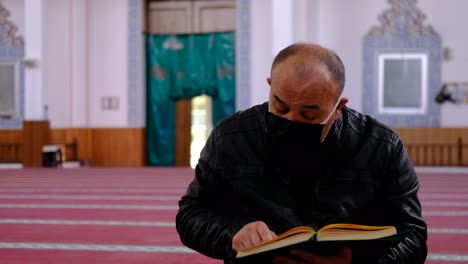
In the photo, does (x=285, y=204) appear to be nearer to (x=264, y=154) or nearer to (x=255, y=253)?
(x=264, y=154)

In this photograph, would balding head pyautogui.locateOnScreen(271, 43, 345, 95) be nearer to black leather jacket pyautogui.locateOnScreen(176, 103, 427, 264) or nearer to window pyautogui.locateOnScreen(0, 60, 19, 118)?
black leather jacket pyautogui.locateOnScreen(176, 103, 427, 264)

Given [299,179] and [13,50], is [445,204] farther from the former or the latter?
[13,50]

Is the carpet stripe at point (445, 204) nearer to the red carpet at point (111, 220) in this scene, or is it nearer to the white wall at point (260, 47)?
the red carpet at point (111, 220)

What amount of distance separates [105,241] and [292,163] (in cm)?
190

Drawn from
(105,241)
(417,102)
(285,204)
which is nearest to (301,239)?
(285,204)

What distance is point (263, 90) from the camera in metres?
9.39

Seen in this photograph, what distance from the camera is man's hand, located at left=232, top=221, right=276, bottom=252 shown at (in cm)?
128

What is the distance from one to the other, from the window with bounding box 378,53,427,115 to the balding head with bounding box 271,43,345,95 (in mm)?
7982

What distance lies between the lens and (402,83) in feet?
29.6

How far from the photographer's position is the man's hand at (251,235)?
1283mm

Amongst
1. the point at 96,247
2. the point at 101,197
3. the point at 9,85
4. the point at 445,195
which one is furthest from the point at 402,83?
the point at 96,247

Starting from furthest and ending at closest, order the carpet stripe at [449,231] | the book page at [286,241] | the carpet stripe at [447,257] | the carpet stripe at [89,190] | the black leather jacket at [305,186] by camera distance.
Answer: the carpet stripe at [89,190]
the carpet stripe at [449,231]
the carpet stripe at [447,257]
the black leather jacket at [305,186]
the book page at [286,241]

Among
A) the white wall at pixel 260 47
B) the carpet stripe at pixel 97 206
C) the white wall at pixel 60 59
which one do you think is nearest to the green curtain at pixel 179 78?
the white wall at pixel 260 47

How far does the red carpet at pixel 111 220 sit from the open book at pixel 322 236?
1.40 metres
